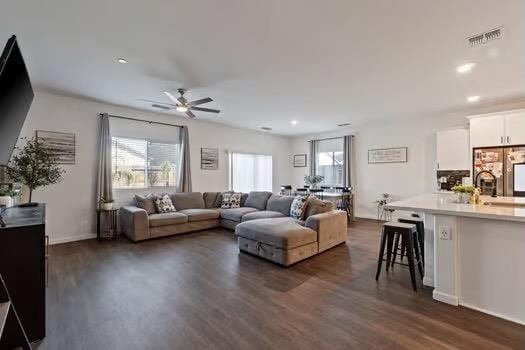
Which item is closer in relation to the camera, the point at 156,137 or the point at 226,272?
→ the point at 226,272

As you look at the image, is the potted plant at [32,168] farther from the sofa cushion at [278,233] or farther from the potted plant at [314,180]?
the potted plant at [314,180]

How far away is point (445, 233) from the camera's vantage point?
246 cm

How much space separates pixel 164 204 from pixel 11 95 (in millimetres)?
4018

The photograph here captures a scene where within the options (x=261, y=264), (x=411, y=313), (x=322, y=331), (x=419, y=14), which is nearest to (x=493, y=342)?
(x=411, y=313)

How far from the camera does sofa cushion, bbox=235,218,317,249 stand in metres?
3.40

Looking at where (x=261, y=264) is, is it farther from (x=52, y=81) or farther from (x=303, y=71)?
(x=52, y=81)

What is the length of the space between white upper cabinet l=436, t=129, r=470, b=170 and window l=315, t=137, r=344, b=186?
2612 mm

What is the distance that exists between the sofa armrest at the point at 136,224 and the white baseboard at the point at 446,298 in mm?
4563

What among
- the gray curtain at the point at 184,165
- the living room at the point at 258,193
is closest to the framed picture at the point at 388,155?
the living room at the point at 258,193

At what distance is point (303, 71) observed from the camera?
3492 mm

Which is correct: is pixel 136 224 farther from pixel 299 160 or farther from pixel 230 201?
pixel 299 160

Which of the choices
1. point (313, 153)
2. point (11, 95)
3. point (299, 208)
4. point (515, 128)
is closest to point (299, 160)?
point (313, 153)

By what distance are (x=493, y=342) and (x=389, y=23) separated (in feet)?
9.37

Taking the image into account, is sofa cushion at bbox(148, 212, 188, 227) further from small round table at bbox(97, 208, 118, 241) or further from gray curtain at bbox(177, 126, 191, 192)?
gray curtain at bbox(177, 126, 191, 192)
